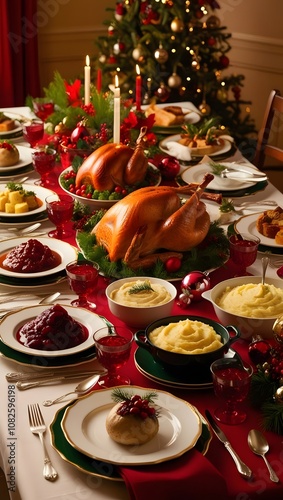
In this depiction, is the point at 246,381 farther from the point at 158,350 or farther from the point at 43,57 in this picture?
the point at 43,57

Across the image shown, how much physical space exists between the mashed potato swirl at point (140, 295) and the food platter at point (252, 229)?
1.65ft

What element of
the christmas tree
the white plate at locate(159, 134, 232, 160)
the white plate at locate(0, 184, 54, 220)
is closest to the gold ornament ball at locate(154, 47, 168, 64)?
the christmas tree

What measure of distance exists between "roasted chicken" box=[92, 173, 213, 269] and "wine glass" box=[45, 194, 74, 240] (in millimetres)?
188

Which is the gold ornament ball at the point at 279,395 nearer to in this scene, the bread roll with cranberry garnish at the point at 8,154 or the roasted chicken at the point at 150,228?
the roasted chicken at the point at 150,228

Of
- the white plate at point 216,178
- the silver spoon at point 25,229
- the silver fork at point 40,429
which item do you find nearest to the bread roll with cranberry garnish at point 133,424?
the silver fork at point 40,429

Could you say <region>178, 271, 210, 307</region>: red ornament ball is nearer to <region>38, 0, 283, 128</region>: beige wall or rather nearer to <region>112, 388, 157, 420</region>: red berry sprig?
<region>112, 388, 157, 420</region>: red berry sprig

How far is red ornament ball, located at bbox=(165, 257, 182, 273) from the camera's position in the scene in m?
2.11

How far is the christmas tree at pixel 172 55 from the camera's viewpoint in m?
4.59

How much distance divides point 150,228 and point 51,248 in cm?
34

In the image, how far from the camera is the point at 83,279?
193 centimetres

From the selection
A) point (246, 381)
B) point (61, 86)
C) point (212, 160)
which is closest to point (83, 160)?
point (212, 160)

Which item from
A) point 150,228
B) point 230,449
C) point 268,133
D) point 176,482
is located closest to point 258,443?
point 230,449

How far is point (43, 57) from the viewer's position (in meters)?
5.50

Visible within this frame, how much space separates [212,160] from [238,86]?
2.56 m
